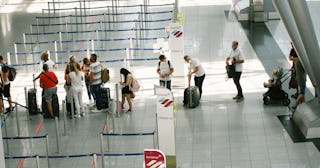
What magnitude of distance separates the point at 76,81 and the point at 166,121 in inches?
186

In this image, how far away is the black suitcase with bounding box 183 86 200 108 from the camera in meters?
19.5

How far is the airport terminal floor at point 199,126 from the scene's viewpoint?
1612 cm

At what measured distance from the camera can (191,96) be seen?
64.2 ft

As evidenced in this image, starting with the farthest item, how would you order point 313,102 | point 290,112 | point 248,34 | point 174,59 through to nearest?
1. point 248,34
2. point 174,59
3. point 290,112
4. point 313,102

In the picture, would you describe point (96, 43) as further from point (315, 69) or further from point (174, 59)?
point (315, 69)

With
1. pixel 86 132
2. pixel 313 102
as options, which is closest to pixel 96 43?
pixel 86 132

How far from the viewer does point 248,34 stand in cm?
2856

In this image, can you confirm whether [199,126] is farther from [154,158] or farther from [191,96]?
[154,158]

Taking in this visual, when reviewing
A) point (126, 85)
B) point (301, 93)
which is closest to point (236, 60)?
point (301, 93)

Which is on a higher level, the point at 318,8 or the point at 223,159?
the point at 318,8

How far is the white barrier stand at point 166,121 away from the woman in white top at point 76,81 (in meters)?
4.47

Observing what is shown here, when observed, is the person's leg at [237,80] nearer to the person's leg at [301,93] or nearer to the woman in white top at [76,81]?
the person's leg at [301,93]

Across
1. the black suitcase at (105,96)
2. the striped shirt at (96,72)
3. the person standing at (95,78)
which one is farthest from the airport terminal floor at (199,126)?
the striped shirt at (96,72)

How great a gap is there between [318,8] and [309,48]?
17.9 metres
